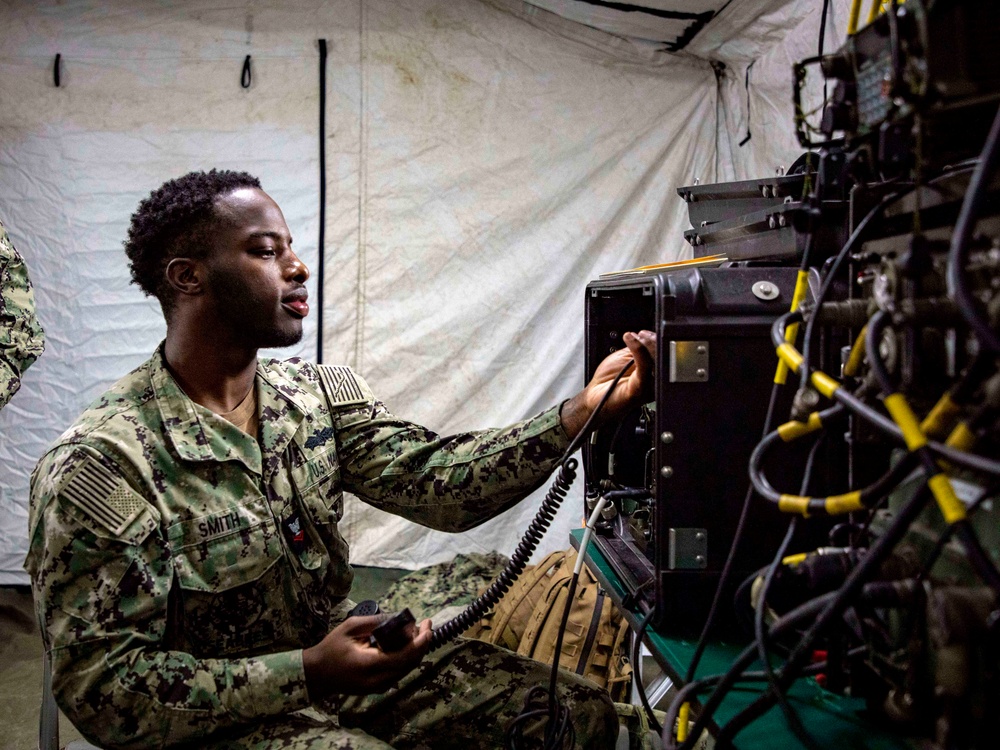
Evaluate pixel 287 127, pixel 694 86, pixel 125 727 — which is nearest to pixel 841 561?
pixel 125 727

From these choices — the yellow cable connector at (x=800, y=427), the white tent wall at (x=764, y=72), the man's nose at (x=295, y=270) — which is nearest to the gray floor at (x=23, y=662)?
the man's nose at (x=295, y=270)

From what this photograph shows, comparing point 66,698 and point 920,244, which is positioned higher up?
point 920,244

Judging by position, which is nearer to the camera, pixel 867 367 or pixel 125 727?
pixel 867 367

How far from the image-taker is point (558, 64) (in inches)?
124

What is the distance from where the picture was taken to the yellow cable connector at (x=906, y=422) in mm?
681

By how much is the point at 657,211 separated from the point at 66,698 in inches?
102

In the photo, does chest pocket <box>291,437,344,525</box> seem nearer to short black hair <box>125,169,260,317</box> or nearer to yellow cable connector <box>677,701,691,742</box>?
short black hair <box>125,169,260,317</box>

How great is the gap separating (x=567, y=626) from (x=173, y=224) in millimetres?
1541

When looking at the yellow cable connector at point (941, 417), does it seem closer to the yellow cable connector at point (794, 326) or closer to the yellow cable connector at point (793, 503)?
the yellow cable connector at point (793, 503)

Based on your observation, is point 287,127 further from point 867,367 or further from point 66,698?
point 867,367

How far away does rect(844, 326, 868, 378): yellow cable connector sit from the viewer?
896 mm

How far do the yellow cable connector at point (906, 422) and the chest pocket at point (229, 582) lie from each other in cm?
107

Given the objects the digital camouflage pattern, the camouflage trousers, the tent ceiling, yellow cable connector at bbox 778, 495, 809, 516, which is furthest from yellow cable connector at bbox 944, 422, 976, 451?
the tent ceiling

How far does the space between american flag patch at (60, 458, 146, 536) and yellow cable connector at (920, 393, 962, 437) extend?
113 cm
